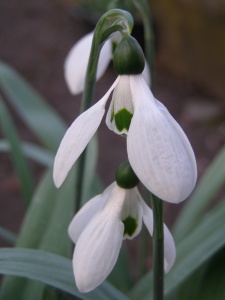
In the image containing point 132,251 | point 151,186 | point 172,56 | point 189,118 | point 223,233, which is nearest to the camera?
point 151,186

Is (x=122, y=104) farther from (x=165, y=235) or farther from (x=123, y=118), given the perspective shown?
(x=165, y=235)

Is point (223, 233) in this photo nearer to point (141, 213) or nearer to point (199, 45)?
point (141, 213)

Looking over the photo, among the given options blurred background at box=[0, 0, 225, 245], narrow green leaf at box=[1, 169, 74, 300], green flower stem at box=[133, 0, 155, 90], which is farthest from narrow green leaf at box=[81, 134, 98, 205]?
blurred background at box=[0, 0, 225, 245]

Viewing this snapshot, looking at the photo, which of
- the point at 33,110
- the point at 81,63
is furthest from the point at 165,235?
the point at 33,110

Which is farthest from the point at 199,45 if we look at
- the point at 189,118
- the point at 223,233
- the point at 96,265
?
the point at 96,265

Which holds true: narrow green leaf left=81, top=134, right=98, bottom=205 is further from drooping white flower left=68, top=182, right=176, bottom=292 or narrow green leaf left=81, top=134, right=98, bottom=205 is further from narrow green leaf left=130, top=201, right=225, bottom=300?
drooping white flower left=68, top=182, right=176, bottom=292

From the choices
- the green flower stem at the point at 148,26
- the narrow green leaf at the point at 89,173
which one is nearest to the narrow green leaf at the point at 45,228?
the narrow green leaf at the point at 89,173
